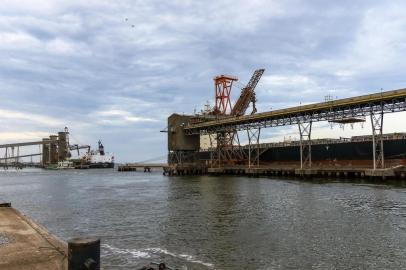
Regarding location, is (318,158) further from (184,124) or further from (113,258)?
(113,258)

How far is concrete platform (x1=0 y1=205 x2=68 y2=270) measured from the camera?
10109 mm

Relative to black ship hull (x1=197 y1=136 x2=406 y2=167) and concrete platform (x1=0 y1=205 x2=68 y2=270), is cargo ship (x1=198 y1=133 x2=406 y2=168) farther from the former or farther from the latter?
concrete platform (x1=0 y1=205 x2=68 y2=270)

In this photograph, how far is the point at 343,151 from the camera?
77.3 metres

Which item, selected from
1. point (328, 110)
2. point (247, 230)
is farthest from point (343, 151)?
point (247, 230)

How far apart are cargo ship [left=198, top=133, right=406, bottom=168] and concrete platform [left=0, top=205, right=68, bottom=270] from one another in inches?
2173

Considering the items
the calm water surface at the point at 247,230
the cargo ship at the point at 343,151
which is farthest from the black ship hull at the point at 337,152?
the calm water surface at the point at 247,230

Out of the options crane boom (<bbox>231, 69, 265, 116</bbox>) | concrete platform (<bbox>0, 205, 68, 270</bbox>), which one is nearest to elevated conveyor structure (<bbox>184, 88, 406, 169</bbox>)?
crane boom (<bbox>231, 69, 265, 116</bbox>)

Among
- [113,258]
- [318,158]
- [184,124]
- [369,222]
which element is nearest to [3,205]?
Answer: [113,258]

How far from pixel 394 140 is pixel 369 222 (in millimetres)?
51241

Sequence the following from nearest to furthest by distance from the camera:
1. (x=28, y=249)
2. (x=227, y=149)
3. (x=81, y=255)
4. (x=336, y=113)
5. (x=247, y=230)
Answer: (x=81, y=255), (x=28, y=249), (x=247, y=230), (x=336, y=113), (x=227, y=149)

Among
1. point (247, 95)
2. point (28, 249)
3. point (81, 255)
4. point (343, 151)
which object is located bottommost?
point (28, 249)

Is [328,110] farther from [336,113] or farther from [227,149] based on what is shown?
[227,149]

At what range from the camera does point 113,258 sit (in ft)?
53.0

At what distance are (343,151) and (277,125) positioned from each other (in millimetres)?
13882
